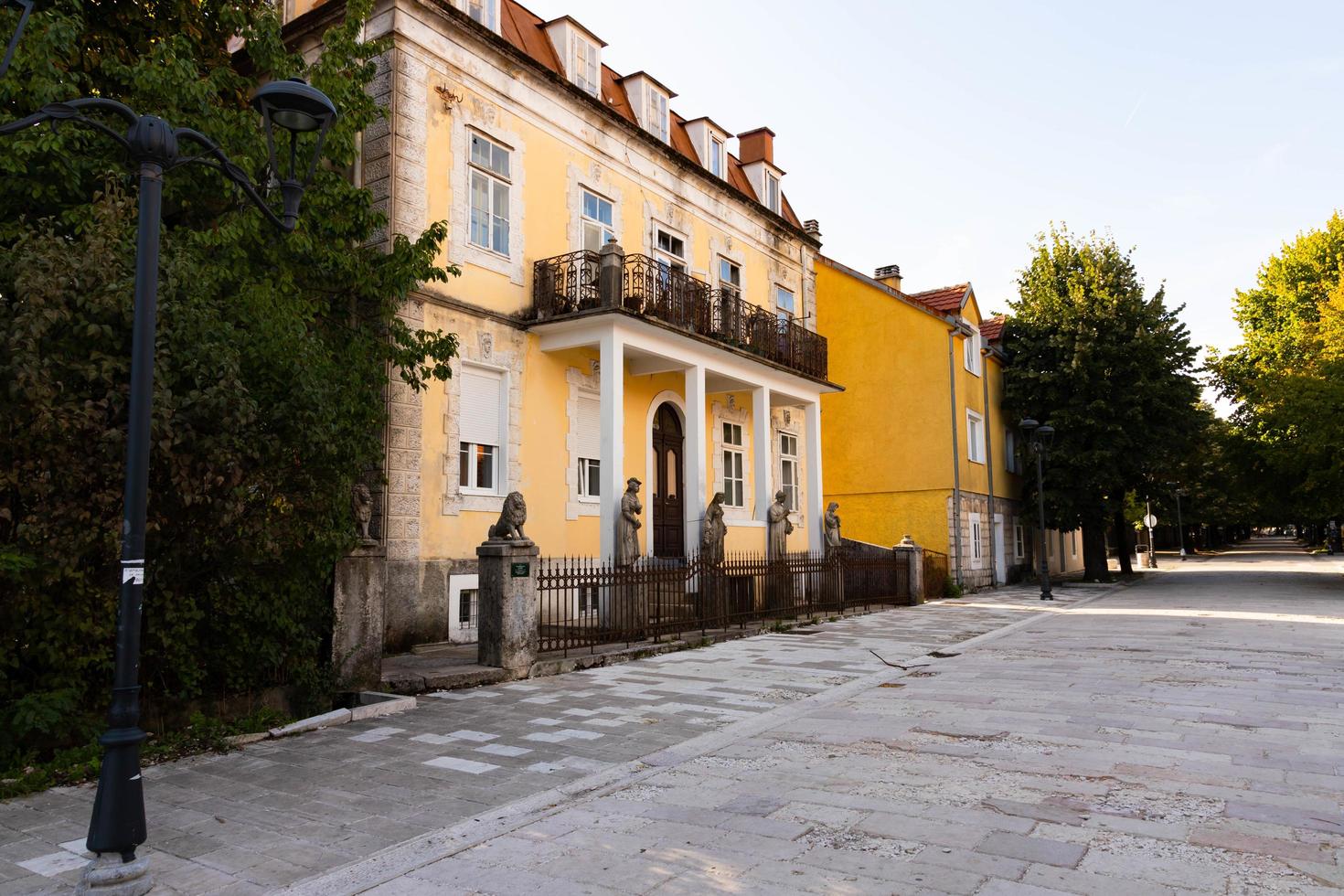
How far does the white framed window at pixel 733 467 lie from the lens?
2041 cm

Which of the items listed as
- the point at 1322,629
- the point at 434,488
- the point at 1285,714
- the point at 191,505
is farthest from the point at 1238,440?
the point at 191,505

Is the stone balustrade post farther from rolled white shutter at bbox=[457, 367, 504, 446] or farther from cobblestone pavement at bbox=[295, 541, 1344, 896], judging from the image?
cobblestone pavement at bbox=[295, 541, 1344, 896]

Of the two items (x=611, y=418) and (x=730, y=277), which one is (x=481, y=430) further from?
(x=730, y=277)

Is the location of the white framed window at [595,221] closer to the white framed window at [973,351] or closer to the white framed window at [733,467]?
the white framed window at [733,467]

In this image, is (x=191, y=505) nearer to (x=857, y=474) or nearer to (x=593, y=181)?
(x=593, y=181)

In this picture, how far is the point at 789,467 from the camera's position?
75.5ft

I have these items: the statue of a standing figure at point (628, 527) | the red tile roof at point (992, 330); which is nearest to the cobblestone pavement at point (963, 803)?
the statue of a standing figure at point (628, 527)

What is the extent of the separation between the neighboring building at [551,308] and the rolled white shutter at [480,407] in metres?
0.03

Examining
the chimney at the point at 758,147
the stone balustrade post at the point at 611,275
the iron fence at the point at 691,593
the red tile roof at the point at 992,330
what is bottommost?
the iron fence at the point at 691,593

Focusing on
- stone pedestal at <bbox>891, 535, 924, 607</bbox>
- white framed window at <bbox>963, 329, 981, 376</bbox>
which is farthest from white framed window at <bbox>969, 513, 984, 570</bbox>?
stone pedestal at <bbox>891, 535, 924, 607</bbox>

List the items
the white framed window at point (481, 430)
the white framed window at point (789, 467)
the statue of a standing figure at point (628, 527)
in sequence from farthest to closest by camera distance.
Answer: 1. the white framed window at point (789, 467)
2. the statue of a standing figure at point (628, 527)
3. the white framed window at point (481, 430)

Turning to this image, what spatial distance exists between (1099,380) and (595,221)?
19.1m

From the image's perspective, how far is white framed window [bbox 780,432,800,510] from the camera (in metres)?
22.6

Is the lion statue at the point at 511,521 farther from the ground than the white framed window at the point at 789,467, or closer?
closer
